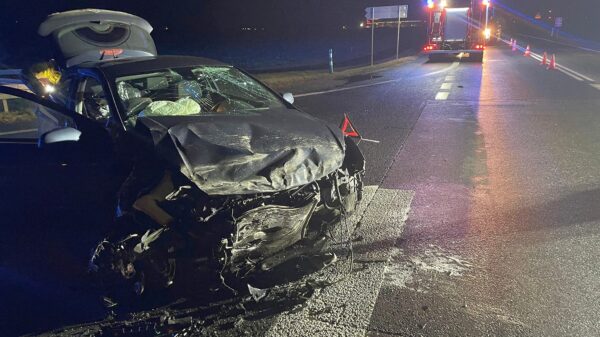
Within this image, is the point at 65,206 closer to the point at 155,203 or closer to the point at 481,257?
the point at 155,203

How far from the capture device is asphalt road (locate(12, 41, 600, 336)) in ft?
9.30

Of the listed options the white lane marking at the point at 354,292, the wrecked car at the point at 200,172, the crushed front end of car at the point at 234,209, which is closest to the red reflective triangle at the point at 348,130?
the wrecked car at the point at 200,172

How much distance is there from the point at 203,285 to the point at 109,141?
1.43 meters

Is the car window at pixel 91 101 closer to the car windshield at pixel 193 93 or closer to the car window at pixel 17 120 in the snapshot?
the car windshield at pixel 193 93

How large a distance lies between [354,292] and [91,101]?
3.26 m

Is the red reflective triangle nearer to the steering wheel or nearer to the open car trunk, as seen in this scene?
the steering wheel

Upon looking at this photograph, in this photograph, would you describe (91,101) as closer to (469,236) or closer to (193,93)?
(193,93)

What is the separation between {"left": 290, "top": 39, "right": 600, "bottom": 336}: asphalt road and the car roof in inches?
102

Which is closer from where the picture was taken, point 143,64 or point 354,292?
point 354,292

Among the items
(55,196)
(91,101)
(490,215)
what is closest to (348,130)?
(490,215)

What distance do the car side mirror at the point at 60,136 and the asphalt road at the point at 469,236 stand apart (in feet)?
6.49

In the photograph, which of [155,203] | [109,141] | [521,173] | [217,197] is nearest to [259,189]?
[217,197]

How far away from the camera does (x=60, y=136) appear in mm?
3541

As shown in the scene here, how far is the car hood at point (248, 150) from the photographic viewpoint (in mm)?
2906
